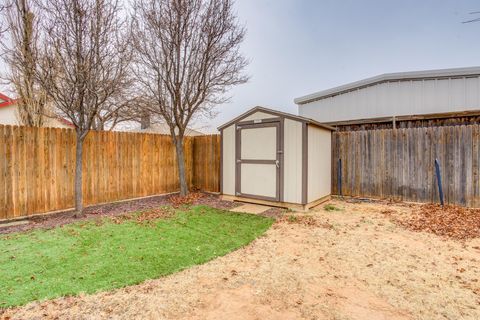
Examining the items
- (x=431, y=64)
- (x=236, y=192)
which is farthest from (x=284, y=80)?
(x=236, y=192)

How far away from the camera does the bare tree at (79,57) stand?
487 centimetres

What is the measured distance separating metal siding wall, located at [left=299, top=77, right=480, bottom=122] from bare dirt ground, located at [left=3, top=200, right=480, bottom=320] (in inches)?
207

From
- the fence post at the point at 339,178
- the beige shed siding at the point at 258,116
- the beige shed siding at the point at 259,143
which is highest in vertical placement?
the beige shed siding at the point at 258,116

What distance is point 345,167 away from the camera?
25.1 ft

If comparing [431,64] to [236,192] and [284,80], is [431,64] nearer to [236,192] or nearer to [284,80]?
[284,80]

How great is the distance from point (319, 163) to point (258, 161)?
1634 mm

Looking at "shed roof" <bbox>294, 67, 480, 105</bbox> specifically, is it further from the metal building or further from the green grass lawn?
the green grass lawn

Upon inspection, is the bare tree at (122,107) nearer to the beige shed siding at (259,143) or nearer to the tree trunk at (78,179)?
the tree trunk at (78,179)

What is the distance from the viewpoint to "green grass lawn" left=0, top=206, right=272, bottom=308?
2.65m

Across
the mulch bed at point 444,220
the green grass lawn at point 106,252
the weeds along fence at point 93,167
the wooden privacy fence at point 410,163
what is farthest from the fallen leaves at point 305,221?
the weeds along fence at point 93,167

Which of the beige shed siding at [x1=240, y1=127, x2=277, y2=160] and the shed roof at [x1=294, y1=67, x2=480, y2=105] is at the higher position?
the shed roof at [x1=294, y1=67, x2=480, y2=105]

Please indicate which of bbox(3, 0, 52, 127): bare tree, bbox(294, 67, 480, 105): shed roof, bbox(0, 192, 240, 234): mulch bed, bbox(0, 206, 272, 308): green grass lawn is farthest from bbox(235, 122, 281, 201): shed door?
bbox(3, 0, 52, 127): bare tree

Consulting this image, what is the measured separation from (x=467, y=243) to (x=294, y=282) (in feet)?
10.00

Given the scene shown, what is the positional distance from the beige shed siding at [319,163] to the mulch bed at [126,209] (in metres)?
2.07
